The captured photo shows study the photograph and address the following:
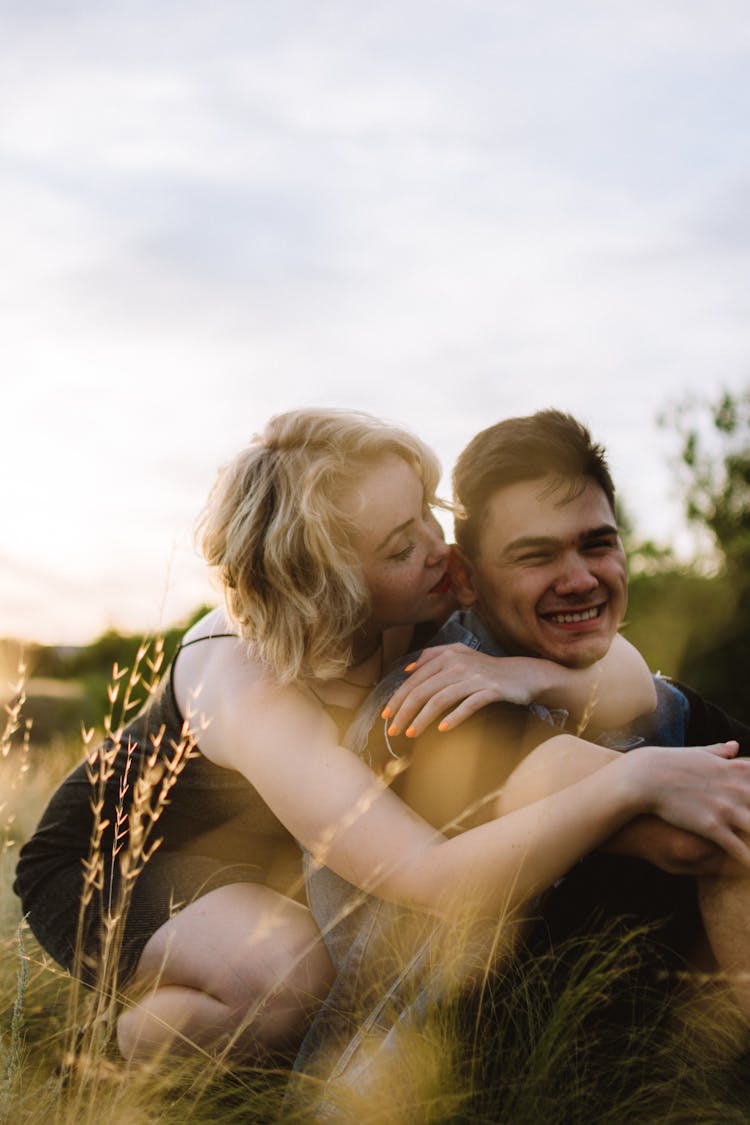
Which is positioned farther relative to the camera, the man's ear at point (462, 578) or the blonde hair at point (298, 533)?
the man's ear at point (462, 578)

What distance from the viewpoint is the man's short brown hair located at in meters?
3.40

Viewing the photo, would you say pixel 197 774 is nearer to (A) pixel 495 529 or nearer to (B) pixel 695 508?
(A) pixel 495 529

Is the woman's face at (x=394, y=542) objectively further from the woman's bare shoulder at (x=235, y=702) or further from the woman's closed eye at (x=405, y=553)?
the woman's bare shoulder at (x=235, y=702)

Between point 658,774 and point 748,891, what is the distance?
0.31 metres

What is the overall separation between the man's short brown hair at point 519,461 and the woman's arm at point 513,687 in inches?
23.7

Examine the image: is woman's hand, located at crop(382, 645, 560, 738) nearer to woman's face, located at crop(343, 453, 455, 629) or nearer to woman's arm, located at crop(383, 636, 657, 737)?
woman's arm, located at crop(383, 636, 657, 737)

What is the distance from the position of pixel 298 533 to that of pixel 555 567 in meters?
0.93

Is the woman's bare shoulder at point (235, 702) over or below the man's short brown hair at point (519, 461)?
below

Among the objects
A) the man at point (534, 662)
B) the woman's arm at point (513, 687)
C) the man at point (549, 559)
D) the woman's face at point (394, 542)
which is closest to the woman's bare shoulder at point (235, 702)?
the man at point (534, 662)

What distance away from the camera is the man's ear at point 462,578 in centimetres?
352

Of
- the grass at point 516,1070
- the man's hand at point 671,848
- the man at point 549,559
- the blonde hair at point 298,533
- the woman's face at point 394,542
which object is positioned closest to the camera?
the grass at point 516,1070

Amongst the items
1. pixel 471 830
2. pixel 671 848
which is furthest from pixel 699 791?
pixel 471 830

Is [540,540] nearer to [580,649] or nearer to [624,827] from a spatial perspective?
[580,649]

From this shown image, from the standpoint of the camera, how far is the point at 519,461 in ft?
11.2
